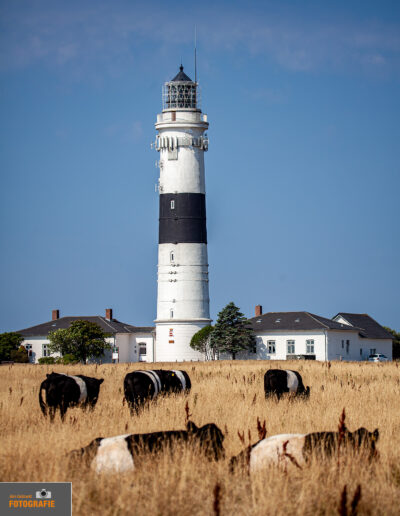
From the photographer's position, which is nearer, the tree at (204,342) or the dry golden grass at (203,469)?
the dry golden grass at (203,469)

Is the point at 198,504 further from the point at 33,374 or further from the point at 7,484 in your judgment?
the point at 33,374

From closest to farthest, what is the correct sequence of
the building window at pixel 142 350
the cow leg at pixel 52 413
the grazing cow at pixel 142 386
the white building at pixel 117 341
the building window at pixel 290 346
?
the cow leg at pixel 52 413
the grazing cow at pixel 142 386
the building window at pixel 290 346
the white building at pixel 117 341
the building window at pixel 142 350

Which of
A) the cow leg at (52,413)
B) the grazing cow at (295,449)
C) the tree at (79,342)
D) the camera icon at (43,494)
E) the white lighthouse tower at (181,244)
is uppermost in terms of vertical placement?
the white lighthouse tower at (181,244)

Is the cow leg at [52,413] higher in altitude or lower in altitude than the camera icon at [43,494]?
higher

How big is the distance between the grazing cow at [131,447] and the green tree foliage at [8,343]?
232 feet

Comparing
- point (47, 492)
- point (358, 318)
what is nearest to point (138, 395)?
point (47, 492)

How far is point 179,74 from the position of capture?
242 feet

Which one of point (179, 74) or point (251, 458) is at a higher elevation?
point (179, 74)

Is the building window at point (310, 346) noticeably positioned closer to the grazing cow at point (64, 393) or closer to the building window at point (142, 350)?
the building window at point (142, 350)

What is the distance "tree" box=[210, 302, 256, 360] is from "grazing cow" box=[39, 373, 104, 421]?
172ft

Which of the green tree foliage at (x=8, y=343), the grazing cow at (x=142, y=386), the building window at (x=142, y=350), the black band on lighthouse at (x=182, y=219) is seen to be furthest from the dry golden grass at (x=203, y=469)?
the building window at (x=142, y=350)

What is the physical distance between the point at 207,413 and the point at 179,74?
60.0 metres

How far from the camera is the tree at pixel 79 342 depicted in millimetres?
79250

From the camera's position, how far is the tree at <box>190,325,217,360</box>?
68.0 metres
